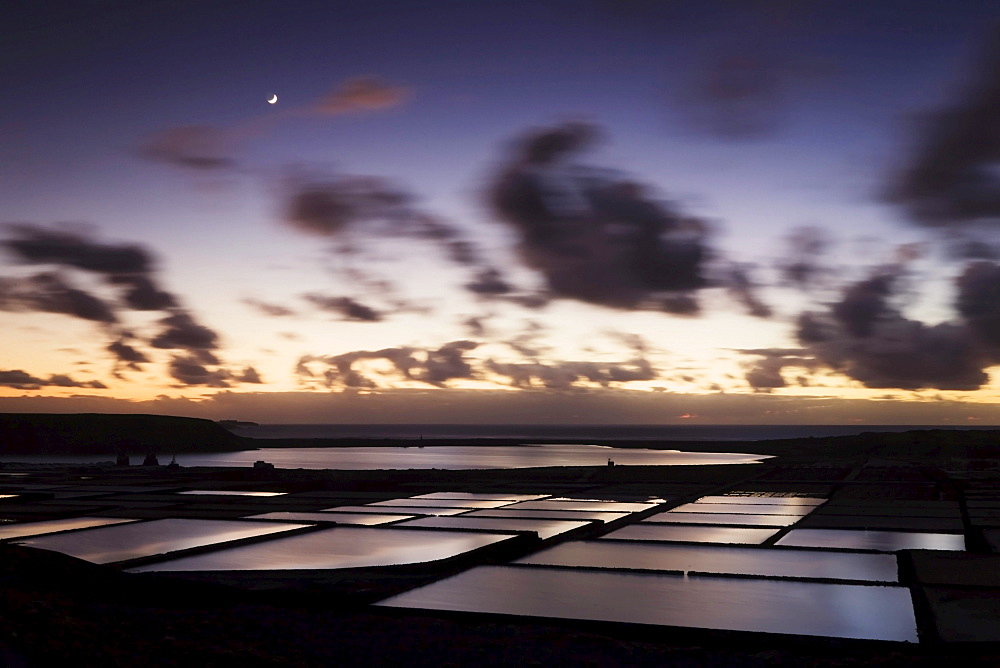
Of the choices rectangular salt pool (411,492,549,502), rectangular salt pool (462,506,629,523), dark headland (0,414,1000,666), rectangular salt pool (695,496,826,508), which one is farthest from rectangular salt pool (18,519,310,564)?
rectangular salt pool (695,496,826,508)

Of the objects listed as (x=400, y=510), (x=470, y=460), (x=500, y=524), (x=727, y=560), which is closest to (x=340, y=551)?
(x=500, y=524)

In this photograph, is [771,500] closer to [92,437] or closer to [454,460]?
[454,460]

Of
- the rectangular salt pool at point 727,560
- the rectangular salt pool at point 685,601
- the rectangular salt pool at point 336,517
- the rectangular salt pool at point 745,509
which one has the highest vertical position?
the rectangular salt pool at point 336,517

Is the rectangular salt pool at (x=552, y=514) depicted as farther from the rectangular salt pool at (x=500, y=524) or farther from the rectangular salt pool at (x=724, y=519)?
the rectangular salt pool at (x=724, y=519)

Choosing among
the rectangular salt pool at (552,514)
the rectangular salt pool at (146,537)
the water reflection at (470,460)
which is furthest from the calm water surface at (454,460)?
the rectangular salt pool at (146,537)

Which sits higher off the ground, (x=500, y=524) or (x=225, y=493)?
(x=225, y=493)
